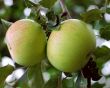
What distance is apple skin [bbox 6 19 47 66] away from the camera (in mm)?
1058

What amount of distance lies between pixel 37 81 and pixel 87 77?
0.17 meters

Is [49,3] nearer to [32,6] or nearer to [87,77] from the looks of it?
[32,6]

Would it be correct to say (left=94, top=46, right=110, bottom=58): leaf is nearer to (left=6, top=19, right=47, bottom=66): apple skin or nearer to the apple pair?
the apple pair

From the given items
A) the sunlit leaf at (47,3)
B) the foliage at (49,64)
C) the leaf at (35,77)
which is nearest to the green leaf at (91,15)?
the foliage at (49,64)

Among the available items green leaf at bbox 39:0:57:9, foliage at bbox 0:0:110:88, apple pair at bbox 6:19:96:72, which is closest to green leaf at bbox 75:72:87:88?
foliage at bbox 0:0:110:88

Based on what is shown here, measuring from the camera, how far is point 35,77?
1208 mm

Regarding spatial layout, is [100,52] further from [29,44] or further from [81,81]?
[29,44]

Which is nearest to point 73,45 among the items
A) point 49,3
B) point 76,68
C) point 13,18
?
point 76,68

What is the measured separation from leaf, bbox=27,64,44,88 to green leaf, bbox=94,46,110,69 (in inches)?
7.7

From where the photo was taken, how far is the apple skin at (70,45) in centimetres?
103

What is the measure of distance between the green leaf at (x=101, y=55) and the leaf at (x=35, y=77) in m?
0.20

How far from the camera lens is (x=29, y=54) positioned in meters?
1.06

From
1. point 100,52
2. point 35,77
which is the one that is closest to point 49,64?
point 35,77

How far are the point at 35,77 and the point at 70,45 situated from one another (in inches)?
9.4
